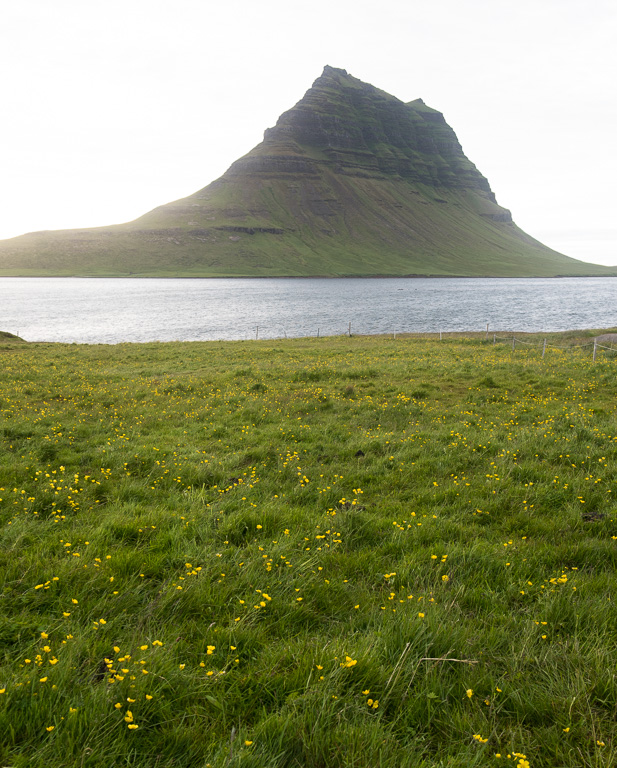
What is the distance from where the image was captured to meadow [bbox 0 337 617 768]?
10.4 feet

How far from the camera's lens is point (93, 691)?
3.29m

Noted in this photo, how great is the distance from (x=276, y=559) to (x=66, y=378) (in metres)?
18.9

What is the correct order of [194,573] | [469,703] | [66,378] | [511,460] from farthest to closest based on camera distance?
[66,378], [511,460], [194,573], [469,703]

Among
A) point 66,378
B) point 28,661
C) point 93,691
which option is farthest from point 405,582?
point 66,378

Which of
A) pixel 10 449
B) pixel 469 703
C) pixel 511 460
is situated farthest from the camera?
pixel 10 449

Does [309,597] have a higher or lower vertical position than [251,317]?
lower

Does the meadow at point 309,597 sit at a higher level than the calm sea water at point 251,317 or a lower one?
lower

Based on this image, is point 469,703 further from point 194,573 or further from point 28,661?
point 28,661

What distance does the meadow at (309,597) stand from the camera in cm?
318

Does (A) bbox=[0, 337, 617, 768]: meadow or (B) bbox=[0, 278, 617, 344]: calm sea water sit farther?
(B) bbox=[0, 278, 617, 344]: calm sea water

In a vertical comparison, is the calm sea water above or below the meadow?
above

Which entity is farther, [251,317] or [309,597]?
[251,317]

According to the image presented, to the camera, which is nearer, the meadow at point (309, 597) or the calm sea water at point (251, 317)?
the meadow at point (309, 597)

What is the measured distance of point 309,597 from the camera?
4.94 meters
